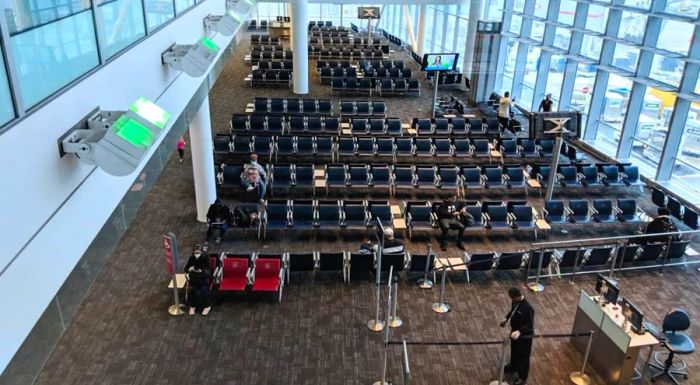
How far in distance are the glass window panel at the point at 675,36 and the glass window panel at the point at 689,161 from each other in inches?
56.7

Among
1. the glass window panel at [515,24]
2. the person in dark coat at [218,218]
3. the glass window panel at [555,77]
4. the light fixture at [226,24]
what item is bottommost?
the person in dark coat at [218,218]

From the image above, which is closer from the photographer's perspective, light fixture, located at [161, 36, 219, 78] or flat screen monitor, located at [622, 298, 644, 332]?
light fixture, located at [161, 36, 219, 78]

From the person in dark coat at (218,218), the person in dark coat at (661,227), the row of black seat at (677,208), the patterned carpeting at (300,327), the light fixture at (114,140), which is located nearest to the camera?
the light fixture at (114,140)

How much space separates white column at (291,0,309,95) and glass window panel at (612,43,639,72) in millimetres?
10615

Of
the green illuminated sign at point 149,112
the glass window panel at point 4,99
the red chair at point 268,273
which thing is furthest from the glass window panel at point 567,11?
the glass window panel at point 4,99

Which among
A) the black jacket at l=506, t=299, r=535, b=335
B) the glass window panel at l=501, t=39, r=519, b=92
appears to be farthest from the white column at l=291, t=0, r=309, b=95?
the black jacket at l=506, t=299, r=535, b=335

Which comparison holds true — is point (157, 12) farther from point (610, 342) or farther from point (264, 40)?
point (264, 40)

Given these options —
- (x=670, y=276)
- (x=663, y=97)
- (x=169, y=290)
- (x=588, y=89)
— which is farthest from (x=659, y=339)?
(x=588, y=89)

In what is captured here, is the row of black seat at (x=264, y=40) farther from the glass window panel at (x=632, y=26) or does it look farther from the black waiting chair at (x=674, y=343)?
the black waiting chair at (x=674, y=343)

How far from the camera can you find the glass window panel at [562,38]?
1727cm

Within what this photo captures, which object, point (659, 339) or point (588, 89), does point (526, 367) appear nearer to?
point (659, 339)

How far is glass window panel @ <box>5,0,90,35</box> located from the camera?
9.78ft

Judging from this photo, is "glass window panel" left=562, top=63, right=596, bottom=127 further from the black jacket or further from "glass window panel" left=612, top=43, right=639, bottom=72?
the black jacket

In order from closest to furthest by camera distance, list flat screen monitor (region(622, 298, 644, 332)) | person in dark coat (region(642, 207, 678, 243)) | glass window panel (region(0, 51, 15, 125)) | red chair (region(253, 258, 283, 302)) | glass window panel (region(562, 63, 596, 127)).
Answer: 1. glass window panel (region(0, 51, 15, 125))
2. flat screen monitor (region(622, 298, 644, 332))
3. red chair (region(253, 258, 283, 302))
4. person in dark coat (region(642, 207, 678, 243))
5. glass window panel (region(562, 63, 596, 127))
